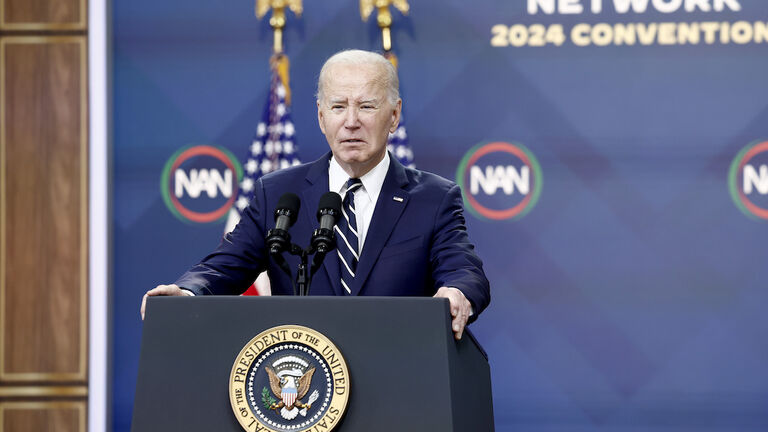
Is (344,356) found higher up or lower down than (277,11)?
lower down

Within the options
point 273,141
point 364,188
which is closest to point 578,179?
point 273,141

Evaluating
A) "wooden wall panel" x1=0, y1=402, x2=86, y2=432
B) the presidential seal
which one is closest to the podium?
the presidential seal

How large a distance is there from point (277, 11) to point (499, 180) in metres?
1.42

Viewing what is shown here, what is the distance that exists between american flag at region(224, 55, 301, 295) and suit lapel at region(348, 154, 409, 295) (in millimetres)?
2010

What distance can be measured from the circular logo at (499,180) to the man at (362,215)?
200 centimetres

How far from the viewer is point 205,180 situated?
4.39 m

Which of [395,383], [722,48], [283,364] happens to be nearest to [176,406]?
[283,364]

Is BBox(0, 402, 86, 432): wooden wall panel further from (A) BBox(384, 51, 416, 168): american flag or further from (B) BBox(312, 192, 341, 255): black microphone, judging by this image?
(B) BBox(312, 192, 341, 255): black microphone

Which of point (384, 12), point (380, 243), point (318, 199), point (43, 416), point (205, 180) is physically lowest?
point (43, 416)

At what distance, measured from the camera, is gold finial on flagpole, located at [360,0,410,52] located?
14.0 ft

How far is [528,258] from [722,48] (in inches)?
55.9

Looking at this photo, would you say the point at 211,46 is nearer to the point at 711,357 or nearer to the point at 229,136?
the point at 229,136

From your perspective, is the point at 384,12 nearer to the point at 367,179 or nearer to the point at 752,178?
the point at 752,178

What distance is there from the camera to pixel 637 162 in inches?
167
